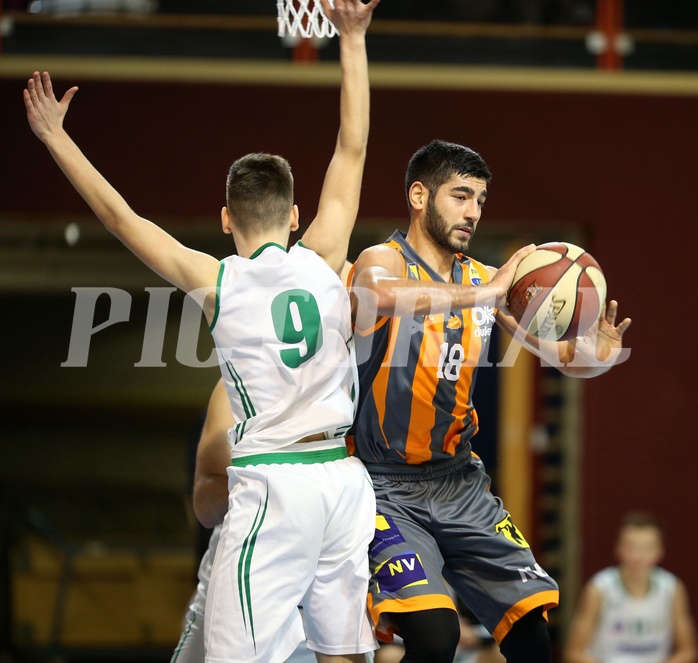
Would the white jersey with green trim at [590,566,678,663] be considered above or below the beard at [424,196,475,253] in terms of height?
below

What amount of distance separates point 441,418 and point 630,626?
3.62 meters

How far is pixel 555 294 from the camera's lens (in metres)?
3.49

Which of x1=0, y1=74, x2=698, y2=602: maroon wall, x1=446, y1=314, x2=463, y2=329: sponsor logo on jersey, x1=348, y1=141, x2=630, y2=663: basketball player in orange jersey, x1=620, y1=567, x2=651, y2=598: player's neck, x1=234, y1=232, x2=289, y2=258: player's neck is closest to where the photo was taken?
x1=234, y1=232, x2=289, y2=258: player's neck

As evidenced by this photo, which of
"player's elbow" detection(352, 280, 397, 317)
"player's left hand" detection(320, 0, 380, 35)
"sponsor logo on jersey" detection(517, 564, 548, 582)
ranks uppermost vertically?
"player's left hand" detection(320, 0, 380, 35)

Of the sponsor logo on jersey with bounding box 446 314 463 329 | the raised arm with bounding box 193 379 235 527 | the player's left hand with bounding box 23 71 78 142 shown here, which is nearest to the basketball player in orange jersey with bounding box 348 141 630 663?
the sponsor logo on jersey with bounding box 446 314 463 329

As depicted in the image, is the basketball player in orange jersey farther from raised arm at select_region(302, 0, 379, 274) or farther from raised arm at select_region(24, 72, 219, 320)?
raised arm at select_region(24, 72, 219, 320)

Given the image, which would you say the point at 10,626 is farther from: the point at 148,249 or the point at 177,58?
the point at 148,249

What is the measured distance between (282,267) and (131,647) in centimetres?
616

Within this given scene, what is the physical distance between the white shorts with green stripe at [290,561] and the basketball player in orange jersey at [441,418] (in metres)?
0.12

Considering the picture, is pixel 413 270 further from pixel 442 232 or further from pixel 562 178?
pixel 562 178

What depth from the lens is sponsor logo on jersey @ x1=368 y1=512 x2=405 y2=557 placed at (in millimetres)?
3408

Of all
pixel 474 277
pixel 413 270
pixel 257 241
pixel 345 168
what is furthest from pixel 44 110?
pixel 474 277

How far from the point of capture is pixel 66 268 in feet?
27.0

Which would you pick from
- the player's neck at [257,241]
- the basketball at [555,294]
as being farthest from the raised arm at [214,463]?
the basketball at [555,294]
